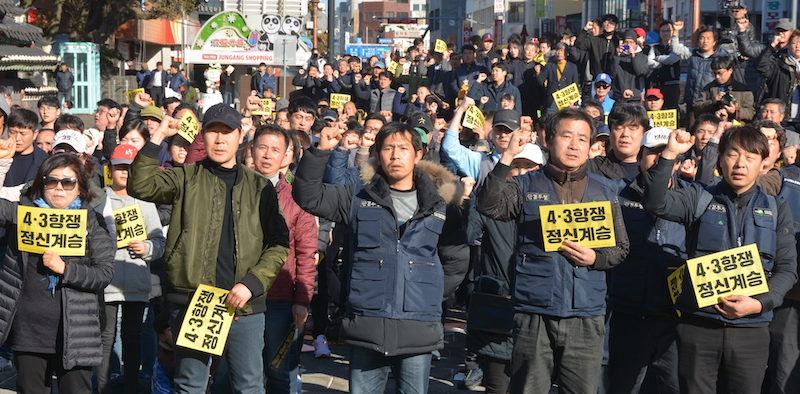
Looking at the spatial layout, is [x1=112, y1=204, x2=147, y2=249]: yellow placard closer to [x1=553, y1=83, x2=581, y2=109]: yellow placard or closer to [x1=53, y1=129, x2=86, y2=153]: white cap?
[x1=53, y1=129, x2=86, y2=153]: white cap

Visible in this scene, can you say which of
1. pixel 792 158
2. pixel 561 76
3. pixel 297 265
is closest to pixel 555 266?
pixel 297 265

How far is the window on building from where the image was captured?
337ft

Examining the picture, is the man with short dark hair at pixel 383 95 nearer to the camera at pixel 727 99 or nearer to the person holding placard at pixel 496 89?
the person holding placard at pixel 496 89

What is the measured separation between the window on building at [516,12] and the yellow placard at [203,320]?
99374 mm

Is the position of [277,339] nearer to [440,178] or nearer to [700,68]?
[440,178]

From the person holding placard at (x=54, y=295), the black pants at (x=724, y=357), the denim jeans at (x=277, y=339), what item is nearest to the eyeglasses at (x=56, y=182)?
the person holding placard at (x=54, y=295)

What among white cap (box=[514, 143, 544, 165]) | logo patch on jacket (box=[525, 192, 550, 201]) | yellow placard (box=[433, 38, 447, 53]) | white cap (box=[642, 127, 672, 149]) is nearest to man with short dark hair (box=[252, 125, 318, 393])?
white cap (box=[514, 143, 544, 165])

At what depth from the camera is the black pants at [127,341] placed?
21.0ft

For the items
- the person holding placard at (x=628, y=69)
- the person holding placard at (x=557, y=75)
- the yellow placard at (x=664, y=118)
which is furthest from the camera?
the person holding placard at (x=557, y=75)

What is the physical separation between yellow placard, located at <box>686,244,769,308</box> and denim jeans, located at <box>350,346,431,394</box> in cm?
142

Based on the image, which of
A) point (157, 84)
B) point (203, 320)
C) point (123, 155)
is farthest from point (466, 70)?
point (157, 84)

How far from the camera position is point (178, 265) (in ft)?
16.7

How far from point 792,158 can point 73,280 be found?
5165 mm

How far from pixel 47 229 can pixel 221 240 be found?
1026mm
